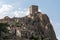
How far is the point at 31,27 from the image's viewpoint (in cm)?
9781

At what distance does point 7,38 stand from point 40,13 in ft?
78.5

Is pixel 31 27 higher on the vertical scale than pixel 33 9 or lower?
lower

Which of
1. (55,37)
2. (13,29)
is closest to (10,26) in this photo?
(13,29)

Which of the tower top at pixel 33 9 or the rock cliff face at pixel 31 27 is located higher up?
the tower top at pixel 33 9

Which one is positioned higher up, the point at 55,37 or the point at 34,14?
the point at 34,14

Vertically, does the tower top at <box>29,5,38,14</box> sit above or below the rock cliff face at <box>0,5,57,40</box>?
above

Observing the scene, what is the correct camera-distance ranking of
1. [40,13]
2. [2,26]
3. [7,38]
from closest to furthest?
[7,38] < [2,26] < [40,13]

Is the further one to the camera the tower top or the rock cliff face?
the tower top

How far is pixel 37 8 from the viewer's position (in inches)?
4358

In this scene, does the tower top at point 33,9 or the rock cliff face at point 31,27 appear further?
the tower top at point 33,9

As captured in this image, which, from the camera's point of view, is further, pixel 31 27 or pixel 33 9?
pixel 33 9

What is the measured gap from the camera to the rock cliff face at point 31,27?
90.4 meters

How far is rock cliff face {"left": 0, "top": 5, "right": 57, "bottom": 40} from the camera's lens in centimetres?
9038

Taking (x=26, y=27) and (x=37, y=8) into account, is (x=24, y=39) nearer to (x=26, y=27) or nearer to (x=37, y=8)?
(x=26, y=27)
